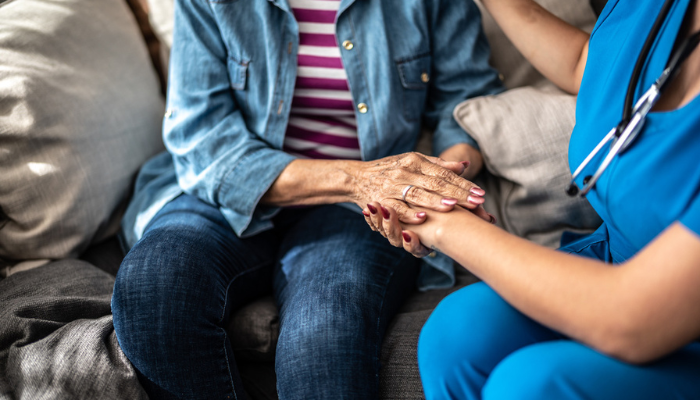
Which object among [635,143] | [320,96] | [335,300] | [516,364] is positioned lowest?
Result: [335,300]

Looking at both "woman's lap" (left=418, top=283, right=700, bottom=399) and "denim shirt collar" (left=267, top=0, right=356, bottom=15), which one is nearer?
"woman's lap" (left=418, top=283, right=700, bottom=399)

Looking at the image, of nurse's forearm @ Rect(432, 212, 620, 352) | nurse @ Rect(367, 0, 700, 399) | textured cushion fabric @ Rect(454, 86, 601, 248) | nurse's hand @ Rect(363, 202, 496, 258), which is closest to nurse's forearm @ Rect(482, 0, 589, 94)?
textured cushion fabric @ Rect(454, 86, 601, 248)

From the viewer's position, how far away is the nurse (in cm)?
56

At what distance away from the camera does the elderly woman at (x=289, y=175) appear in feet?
2.81

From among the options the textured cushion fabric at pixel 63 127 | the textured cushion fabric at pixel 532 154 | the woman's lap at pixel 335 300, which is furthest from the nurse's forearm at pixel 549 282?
the textured cushion fabric at pixel 63 127

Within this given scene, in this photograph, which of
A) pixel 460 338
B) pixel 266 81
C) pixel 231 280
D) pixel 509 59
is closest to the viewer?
pixel 460 338

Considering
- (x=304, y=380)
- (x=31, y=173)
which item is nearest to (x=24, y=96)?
(x=31, y=173)

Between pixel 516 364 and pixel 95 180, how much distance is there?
970 millimetres

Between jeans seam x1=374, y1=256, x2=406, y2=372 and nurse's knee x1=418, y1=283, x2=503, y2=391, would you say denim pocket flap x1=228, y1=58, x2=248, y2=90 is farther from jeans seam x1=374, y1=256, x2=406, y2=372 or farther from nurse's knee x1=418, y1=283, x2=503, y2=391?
nurse's knee x1=418, y1=283, x2=503, y2=391

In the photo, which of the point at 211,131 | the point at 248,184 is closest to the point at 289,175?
the point at 248,184

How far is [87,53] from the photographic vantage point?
3.89ft

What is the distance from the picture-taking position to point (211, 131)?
3.46 ft

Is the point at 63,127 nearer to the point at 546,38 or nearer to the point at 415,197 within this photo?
the point at 415,197

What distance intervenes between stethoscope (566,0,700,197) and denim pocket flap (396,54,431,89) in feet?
1.62
